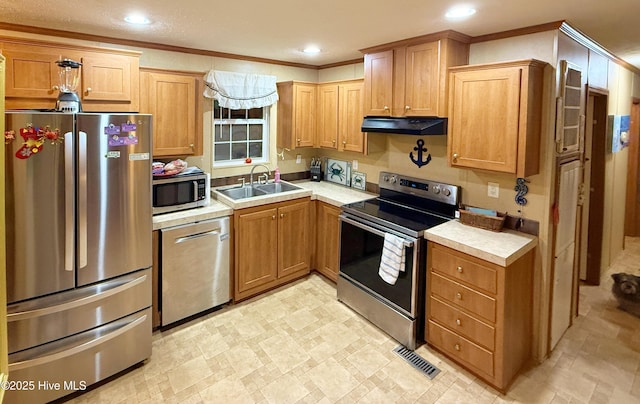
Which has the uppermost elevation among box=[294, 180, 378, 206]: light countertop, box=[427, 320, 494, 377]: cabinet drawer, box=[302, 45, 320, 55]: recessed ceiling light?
box=[302, 45, 320, 55]: recessed ceiling light

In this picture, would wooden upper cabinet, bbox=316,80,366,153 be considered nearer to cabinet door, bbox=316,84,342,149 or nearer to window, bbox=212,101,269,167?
cabinet door, bbox=316,84,342,149

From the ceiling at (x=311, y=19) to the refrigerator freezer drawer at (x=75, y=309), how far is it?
5.77 feet

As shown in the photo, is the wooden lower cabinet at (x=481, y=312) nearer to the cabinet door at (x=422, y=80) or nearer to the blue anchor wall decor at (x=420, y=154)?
the blue anchor wall decor at (x=420, y=154)

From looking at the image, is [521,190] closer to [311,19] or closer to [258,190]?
[311,19]

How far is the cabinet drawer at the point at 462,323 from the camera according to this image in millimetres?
2467

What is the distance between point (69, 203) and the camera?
2.23m

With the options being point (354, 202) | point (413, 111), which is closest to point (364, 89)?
point (413, 111)

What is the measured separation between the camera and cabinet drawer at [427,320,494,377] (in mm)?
2488

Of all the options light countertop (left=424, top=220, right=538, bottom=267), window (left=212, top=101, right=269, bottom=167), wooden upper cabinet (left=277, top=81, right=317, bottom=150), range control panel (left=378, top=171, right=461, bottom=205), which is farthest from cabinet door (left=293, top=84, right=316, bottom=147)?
light countertop (left=424, top=220, right=538, bottom=267)

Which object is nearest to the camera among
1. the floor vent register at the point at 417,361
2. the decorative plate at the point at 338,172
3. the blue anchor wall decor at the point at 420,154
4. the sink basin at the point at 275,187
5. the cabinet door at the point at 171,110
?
the floor vent register at the point at 417,361

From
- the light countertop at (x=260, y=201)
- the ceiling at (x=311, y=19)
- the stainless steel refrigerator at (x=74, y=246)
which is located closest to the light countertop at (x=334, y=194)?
the light countertop at (x=260, y=201)

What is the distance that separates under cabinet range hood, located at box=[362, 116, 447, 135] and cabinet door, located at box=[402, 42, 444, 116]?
0.18 ft

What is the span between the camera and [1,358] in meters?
1.38

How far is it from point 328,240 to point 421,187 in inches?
43.3
